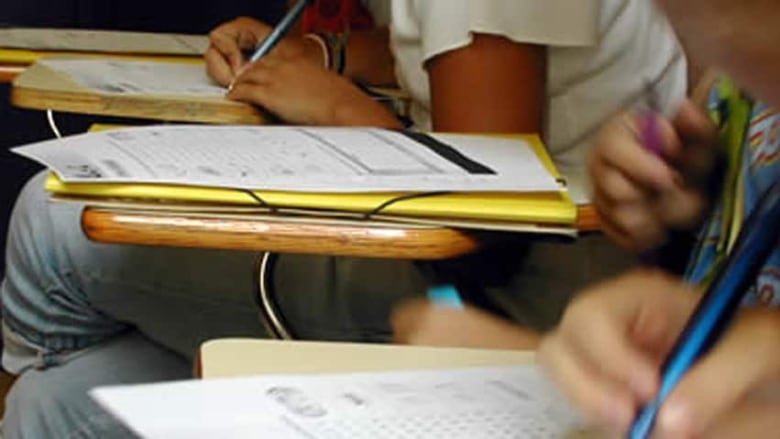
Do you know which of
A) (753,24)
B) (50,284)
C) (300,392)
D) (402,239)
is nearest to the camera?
(753,24)

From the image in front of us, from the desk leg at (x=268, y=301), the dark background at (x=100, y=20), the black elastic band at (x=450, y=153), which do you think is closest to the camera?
the black elastic band at (x=450, y=153)

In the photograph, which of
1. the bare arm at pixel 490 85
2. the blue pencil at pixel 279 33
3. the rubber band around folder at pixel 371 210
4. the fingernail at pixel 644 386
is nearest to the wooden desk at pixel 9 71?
the blue pencil at pixel 279 33

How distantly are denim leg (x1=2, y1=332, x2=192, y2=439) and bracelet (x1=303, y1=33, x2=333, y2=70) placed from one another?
45 cm

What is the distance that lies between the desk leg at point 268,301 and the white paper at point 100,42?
755 millimetres

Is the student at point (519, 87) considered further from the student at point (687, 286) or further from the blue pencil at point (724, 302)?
the blue pencil at point (724, 302)

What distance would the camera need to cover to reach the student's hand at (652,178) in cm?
84

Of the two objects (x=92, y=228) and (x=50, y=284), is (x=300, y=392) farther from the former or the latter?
(x=50, y=284)

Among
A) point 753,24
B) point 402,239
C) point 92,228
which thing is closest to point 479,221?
point 402,239

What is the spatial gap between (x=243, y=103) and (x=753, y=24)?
1.15 m

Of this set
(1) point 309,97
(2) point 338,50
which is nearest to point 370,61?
(2) point 338,50

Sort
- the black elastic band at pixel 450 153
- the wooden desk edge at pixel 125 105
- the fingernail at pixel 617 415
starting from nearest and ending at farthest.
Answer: the fingernail at pixel 617 415
the black elastic band at pixel 450 153
the wooden desk edge at pixel 125 105

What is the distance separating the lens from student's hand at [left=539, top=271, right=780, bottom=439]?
0.59 m

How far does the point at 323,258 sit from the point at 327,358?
1.85 ft

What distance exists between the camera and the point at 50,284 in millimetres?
1571
